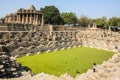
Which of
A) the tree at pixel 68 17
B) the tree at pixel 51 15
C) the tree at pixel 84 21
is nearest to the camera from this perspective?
the tree at pixel 51 15

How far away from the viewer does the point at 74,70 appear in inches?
998

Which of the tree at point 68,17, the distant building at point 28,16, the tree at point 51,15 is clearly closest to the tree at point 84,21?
the tree at point 68,17

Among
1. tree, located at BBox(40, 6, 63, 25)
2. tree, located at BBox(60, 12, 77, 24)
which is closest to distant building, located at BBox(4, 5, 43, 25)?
tree, located at BBox(40, 6, 63, 25)

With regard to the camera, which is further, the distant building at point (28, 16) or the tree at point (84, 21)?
the tree at point (84, 21)

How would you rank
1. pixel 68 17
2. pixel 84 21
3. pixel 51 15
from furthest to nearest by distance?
1. pixel 84 21
2. pixel 68 17
3. pixel 51 15

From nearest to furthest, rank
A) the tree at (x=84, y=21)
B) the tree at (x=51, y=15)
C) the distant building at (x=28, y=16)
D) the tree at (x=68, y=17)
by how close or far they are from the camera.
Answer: the distant building at (x=28, y=16)
the tree at (x=51, y=15)
the tree at (x=68, y=17)
the tree at (x=84, y=21)

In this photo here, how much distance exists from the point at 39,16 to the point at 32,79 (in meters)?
43.7

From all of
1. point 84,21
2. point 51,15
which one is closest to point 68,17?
point 84,21

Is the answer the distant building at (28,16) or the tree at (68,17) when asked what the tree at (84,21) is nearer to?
the tree at (68,17)

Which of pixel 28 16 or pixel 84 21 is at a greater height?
pixel 28 16

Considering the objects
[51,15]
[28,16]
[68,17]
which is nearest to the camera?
[28,16]

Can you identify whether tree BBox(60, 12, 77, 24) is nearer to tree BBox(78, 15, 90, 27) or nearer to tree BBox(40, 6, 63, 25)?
tree BBox(78, 15, 90, 27)

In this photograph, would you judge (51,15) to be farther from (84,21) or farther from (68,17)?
(84,21)

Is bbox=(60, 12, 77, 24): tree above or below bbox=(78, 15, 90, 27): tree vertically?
above
